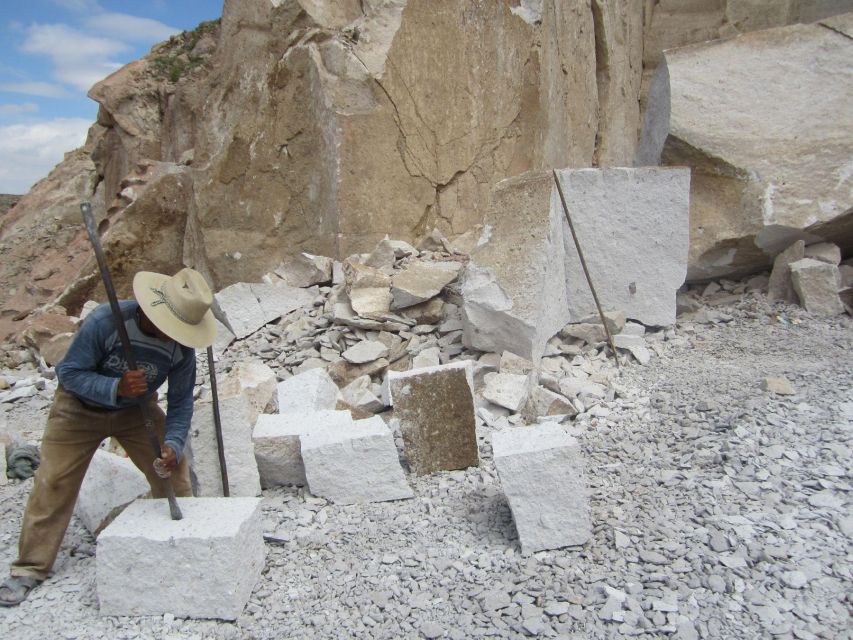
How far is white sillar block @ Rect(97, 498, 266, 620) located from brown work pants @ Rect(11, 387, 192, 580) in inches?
12.3

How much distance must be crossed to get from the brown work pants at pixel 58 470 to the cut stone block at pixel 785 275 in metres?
4.51

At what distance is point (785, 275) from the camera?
5.25m

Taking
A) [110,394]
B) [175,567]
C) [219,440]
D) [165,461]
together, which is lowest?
[175,567]

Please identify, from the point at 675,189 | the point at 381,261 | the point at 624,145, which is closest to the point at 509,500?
the point at 675,189

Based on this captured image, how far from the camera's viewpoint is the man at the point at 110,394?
2.61m

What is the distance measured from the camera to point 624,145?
10781 millimetres

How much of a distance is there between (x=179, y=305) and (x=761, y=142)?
14.7 feet

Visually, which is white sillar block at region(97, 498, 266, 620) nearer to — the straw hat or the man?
the man

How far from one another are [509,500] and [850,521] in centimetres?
129

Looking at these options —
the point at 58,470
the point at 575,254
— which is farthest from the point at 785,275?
the point at 58,470

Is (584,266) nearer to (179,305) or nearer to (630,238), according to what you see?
(630,238)

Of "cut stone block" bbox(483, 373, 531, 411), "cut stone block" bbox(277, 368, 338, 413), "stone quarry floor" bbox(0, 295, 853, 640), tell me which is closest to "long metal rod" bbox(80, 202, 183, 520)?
"stone quarry floor" bbox(0, 295, 853, 640)

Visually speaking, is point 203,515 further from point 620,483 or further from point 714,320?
point 714,320

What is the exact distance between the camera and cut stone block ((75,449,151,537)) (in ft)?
10.3
